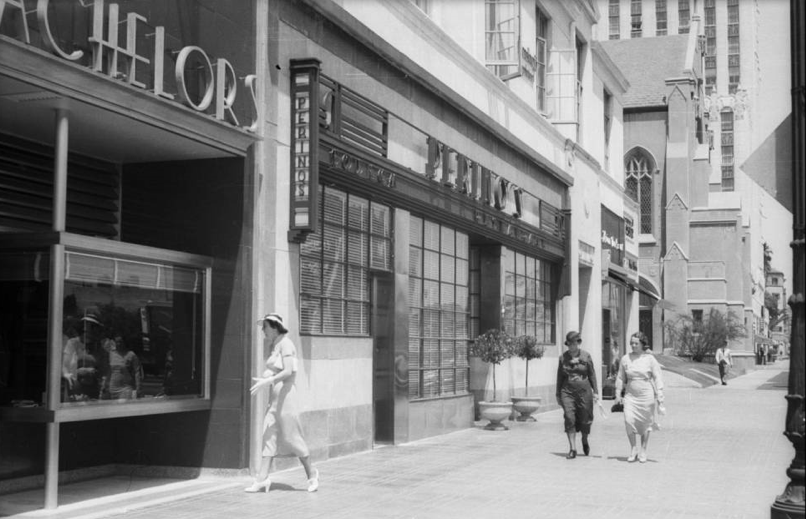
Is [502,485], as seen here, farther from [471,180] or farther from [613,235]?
[613,235]

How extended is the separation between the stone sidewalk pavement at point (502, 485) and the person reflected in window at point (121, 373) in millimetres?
1059

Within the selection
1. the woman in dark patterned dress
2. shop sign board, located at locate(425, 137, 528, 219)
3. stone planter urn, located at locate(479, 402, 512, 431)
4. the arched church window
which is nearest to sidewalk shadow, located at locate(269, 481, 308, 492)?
the woman in dark patterned dress

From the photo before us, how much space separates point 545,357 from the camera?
1041 inches

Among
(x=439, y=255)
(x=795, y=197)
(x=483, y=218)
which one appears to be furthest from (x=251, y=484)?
(x=483, y=218)

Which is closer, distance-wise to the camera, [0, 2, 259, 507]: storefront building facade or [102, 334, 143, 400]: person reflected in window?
[0, 2, 259, 507]: storefront building facade

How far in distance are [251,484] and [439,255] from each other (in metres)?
8.30

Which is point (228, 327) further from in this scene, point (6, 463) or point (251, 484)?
point (6, 463)

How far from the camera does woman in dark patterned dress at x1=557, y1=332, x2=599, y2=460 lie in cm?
1556

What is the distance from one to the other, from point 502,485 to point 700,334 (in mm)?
55853

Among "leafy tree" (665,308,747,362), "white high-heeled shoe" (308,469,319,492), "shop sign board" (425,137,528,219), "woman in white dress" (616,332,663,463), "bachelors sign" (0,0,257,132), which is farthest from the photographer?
"leafy tree" (665,308,747,362)

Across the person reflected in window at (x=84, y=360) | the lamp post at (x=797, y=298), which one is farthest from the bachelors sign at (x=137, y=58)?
the lamp post at (x=797, y=298)

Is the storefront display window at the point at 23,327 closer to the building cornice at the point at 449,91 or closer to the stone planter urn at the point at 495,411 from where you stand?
the building cornice at the point at 449,91

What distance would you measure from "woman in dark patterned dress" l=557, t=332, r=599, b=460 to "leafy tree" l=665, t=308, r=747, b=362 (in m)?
Answer: 50.0

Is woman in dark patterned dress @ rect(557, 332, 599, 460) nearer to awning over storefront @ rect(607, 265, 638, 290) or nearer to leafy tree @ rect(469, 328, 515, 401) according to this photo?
leafy tree @ rect(469, 328, 515, 401)
